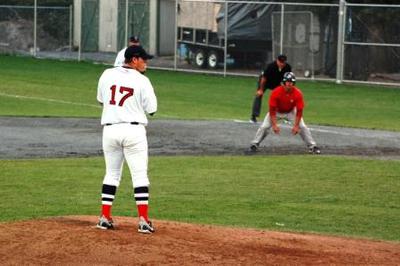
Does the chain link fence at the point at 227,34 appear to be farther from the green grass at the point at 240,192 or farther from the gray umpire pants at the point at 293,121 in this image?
the green grass at the point at 240,192

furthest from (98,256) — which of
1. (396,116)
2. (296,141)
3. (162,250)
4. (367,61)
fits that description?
(367,61)

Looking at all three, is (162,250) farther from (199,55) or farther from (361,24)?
(199,55)

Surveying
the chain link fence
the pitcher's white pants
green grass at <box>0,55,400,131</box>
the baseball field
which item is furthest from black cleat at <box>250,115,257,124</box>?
the pitcher's white pants

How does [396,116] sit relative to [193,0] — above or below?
below

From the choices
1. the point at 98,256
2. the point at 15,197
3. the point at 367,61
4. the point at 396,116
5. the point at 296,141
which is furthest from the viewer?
the point at 367,61

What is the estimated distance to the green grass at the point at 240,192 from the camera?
13594mm

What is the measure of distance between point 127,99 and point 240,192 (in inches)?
212

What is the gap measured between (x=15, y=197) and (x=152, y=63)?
1278 inches

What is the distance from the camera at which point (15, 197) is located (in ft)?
48.7

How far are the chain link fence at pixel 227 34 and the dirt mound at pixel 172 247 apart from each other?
26.2 m

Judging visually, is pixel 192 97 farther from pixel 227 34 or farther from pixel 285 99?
pixel 285 99

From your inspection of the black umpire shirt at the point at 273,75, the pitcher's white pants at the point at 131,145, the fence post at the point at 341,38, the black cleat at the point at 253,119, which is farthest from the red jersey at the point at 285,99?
the fence post at the point at 341,38

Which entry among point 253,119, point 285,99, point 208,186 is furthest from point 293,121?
point 253,119

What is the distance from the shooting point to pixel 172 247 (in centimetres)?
990
